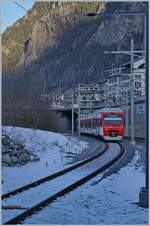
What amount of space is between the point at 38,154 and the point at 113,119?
19374 mm

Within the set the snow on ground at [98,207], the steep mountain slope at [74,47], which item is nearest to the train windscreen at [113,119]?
the snow on ground at [98,207]

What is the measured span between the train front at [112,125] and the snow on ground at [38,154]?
969 cm

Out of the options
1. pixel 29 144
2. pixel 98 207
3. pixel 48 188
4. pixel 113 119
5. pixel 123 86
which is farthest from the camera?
pixel 123 86

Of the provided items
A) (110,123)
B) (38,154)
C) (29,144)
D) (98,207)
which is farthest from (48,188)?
Answer: (110,123)

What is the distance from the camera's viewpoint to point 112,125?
45844mm

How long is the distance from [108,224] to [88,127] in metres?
46.9

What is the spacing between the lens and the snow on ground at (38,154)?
17172 mm

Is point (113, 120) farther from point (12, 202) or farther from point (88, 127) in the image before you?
point (12, 202)

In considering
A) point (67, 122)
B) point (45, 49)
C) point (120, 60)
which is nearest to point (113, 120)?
point (67, 122)

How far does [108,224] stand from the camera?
9.32 metres

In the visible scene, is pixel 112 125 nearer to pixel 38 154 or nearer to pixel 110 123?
pixel 110 123

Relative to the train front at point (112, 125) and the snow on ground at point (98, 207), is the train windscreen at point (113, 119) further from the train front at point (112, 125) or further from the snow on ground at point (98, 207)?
the snow on ground at point (98, 207)

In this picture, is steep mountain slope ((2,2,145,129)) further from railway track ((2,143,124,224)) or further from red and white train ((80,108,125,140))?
railway track ((2,143,124,224))

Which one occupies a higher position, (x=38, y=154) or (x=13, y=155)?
(x=13, y=155)
